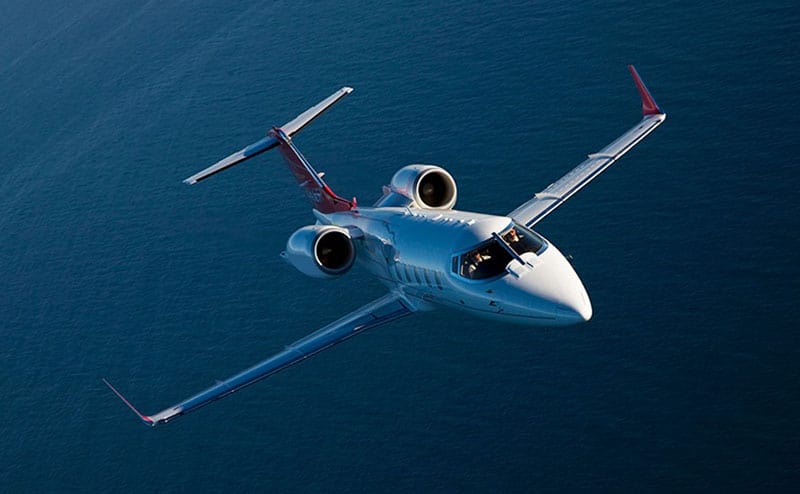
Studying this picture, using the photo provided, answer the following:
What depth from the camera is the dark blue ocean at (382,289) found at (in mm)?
60500

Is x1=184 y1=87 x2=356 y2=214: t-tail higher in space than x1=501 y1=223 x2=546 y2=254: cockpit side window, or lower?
higher

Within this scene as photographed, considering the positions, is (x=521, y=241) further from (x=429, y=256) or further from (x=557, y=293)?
(x=429, y=256)

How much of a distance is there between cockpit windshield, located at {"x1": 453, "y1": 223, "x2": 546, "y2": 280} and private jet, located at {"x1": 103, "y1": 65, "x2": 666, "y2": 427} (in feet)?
0.19

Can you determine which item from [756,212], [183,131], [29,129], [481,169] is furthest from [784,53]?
→ [29,129]

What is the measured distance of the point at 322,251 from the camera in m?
58.2

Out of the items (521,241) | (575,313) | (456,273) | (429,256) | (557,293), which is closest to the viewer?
(575,313)

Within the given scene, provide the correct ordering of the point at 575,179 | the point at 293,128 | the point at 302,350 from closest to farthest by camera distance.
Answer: the point at 302,350 → the point at 575,179 → the point at 293,128

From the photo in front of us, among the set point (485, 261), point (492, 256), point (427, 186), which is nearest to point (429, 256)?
point (485, 261)

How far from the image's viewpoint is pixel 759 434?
56.5m

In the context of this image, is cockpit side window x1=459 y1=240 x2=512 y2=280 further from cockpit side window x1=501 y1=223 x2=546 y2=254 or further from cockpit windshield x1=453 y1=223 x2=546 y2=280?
cockpit side window x1=501 y1=223 x2=546 y2=254

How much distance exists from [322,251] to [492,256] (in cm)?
1345

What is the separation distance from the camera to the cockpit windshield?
1957 inches

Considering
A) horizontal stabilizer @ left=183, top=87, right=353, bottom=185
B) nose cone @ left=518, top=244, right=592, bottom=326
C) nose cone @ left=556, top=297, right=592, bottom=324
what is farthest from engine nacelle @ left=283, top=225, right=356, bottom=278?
nose cone @ left=556, top=297, right=592, bottom=324

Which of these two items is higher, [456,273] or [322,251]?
[322,251]
